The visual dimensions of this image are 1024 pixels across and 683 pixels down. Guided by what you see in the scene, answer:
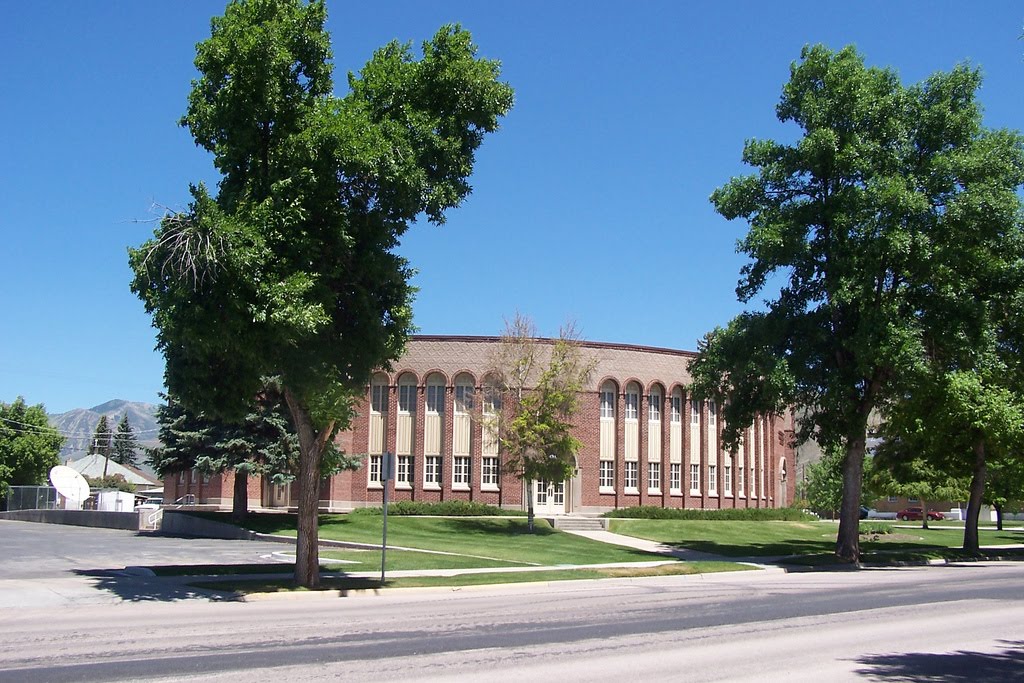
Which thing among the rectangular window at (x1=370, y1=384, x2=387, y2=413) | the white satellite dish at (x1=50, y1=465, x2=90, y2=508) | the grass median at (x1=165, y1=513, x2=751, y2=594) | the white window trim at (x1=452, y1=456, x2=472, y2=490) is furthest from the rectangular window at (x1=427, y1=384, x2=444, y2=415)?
the white satellite dish at (x1=50, y1=465, x2=90, y2=508)

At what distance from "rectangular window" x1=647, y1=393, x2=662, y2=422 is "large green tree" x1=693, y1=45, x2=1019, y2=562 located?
19352 millimetres

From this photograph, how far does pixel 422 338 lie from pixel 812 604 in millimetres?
31937

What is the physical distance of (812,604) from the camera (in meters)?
17.6

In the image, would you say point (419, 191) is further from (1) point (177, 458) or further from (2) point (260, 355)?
(1) point (177, 458)

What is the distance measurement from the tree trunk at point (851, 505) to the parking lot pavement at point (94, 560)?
17.7 metres

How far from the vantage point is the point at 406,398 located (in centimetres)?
4797

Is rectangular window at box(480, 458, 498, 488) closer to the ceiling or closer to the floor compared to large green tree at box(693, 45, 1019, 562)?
closer to the floor

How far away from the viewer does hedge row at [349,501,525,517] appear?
4450 cm

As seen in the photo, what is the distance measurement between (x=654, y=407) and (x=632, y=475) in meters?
3.89

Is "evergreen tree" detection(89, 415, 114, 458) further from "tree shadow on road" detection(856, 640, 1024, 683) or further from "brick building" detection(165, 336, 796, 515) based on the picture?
"tree shadow on road" detection(856, 640, 1024, 683)

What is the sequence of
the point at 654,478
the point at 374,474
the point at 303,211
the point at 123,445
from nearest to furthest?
the point at 303,211 → the point at 374,474 → the point at 654,478 → the point at 123,445

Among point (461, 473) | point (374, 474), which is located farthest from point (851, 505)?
point (374, 474)

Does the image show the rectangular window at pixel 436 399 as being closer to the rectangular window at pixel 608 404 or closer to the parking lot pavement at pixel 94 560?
the rectangular window at pixel 608 404

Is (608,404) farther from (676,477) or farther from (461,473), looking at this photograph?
(461,473)
